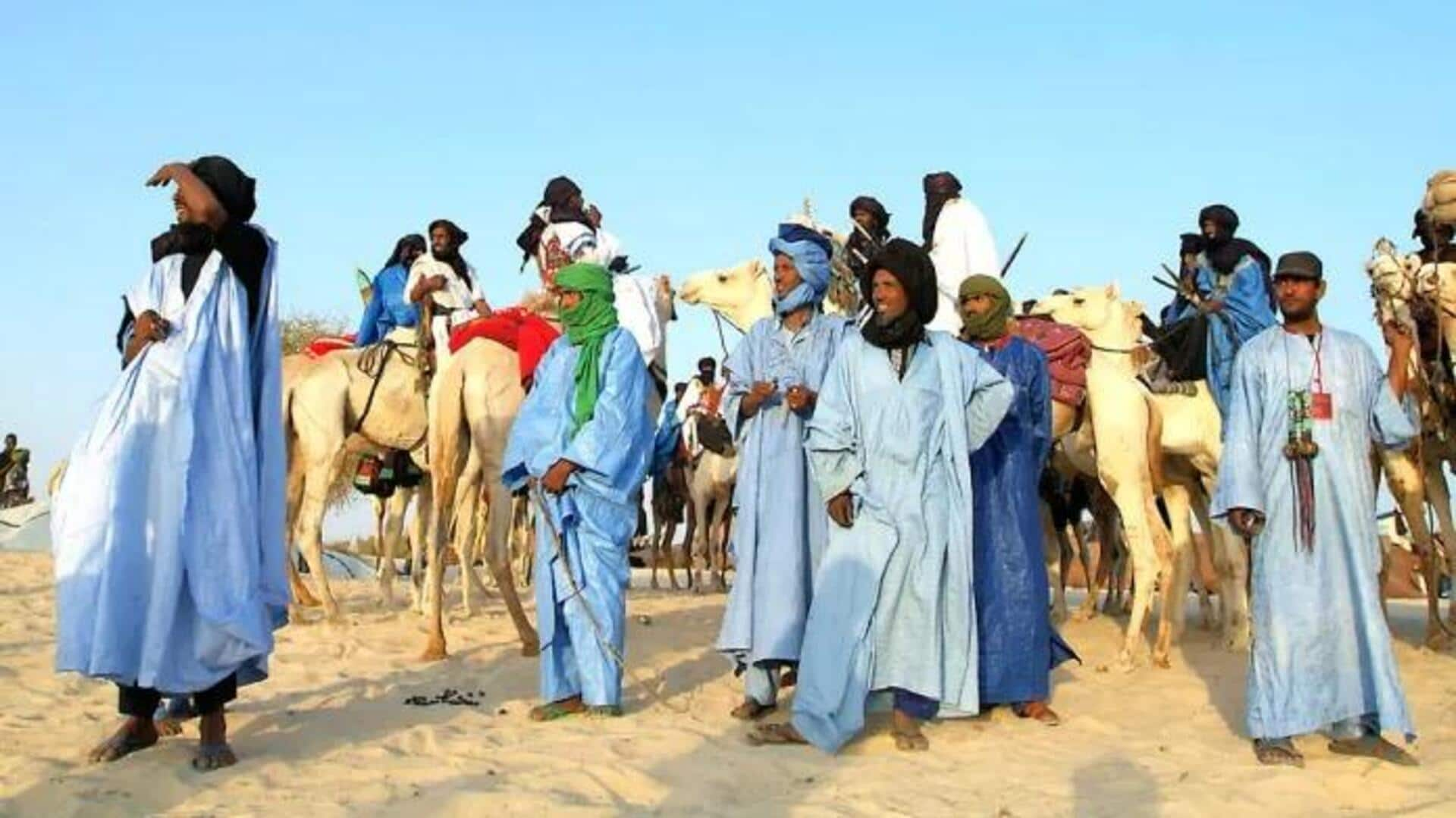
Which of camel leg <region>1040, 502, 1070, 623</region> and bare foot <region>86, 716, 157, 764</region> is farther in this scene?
camel leg <region>1040, 502, 1070, 623</region>

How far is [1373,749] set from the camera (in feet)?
21.4

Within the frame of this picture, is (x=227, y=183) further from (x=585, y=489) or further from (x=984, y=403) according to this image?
(x=984, y=403)

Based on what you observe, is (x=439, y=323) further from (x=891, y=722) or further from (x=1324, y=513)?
(x=1324, y=513)

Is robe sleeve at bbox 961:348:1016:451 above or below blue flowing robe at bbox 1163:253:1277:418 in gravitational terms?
below

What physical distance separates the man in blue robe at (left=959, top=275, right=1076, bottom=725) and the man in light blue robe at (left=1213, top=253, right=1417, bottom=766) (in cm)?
116

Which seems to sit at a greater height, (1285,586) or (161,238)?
(161,238)

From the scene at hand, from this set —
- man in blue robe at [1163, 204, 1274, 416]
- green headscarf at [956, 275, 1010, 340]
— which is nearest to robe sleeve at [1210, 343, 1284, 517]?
green headscarf at [956, 275, 1010, 340]

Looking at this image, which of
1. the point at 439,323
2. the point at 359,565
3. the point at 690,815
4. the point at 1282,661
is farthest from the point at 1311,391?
the point at 359,565

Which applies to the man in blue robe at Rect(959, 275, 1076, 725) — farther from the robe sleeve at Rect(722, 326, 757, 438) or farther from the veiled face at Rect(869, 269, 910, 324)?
the robe sleeve at Rect(722, 326, 757, 438)

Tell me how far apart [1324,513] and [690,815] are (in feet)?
8.98

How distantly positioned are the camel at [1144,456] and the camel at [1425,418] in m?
1.08

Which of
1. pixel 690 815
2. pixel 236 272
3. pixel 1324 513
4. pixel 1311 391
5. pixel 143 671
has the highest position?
pixel 236 272

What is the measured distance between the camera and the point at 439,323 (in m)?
12.2

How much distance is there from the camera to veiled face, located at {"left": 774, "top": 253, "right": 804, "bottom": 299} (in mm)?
7898
